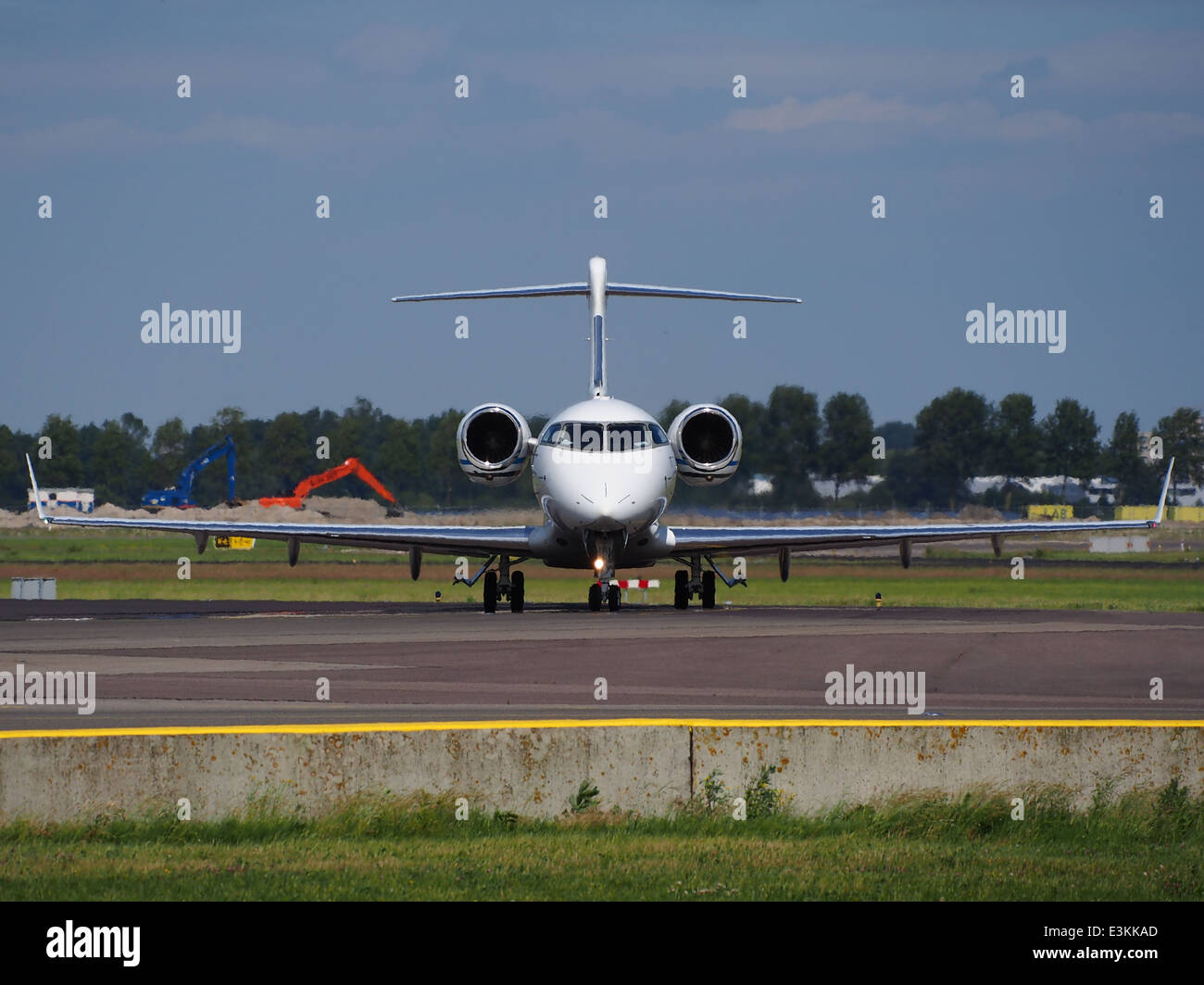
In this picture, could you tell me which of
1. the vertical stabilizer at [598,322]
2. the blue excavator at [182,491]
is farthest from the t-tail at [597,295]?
the blue excavator at [182,491]

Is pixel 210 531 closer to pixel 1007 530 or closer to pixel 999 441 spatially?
pixel 1007 530

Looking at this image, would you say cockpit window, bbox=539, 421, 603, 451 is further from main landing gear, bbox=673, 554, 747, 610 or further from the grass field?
the grass field

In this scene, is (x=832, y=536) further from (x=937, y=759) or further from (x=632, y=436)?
(x=937, y=759)

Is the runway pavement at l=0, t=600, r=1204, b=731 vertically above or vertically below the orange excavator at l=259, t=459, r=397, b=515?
below

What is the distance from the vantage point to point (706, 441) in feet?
110

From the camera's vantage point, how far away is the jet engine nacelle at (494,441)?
32438 mm

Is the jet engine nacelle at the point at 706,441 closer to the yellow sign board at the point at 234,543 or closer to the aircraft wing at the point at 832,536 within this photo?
the aircraft wing at the point at 832,536

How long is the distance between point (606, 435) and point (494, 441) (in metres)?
2.68

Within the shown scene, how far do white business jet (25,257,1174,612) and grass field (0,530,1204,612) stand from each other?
2847mm

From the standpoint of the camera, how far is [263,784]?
1030 centimetres

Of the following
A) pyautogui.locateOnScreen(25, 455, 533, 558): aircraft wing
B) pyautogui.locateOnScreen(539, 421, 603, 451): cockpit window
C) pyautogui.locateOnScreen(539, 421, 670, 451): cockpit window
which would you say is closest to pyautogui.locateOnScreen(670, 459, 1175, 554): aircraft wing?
pyautogui.locateOnScreen(539, 421, 670, 451): cockpit window

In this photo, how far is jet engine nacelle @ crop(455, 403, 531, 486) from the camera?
32438 millimetres

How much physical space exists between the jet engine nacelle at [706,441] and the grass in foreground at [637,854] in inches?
899
